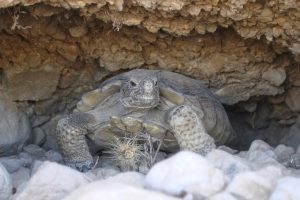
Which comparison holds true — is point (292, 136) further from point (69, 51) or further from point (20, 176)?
point (20, 176)

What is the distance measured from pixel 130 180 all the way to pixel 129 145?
113 centimetres

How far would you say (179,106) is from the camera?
3982 mm

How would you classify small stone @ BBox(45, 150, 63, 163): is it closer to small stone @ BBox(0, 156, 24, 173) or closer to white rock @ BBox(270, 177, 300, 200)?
small stone @ BBox(0, 156, 24, 173)

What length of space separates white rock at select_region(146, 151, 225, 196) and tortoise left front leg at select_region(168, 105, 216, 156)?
1588 millimetres

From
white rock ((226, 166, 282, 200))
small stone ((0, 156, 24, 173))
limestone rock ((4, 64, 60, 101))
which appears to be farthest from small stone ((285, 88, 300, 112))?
white rock ((226, 166, 282, 200))

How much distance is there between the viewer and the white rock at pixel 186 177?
85.7 inches

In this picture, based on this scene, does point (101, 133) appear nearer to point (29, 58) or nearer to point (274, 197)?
point (29, 58)

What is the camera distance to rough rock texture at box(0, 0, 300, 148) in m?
3.73

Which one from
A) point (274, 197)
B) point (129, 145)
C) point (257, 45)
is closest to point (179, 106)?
point (129, 145)

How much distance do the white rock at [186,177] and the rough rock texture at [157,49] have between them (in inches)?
61.8

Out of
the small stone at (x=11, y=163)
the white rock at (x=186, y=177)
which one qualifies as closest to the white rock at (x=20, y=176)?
the small stone at (x=11, y=163)

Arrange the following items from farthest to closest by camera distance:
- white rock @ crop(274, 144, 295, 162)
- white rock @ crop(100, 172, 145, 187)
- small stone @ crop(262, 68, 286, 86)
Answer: small stone @ crop(262, 68, 286, 86), white rock @ crop(274, 144, 295, 162), white rock @ crop(100, 172, 145, 187)

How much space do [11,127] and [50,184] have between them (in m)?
1.91

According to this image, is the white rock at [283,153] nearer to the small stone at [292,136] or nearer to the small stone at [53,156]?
the small stone at [292,136]
